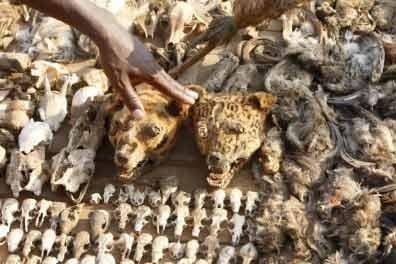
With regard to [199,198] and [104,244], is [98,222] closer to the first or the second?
[104,244]

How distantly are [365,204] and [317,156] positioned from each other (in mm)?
265

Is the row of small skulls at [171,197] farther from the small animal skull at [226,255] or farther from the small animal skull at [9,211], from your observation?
the small animal skull at [9,211]

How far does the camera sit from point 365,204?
2605 mm

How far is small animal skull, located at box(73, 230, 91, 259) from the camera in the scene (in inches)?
107

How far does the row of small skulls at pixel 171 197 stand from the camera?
2.78 meters

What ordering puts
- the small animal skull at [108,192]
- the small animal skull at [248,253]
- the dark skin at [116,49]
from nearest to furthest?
the dark skin at [116,49] < the small animal skull at [248,253] < the small animal skull at [108,192]

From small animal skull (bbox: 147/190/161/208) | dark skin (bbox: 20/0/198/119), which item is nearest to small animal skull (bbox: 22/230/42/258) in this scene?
small animal skull (bbox: 147/190/161/208)

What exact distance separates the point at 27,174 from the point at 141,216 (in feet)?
1.42

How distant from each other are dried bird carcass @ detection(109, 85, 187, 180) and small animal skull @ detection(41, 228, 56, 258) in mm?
305

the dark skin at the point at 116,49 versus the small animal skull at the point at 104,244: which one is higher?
the dark skin at the point at 116,49

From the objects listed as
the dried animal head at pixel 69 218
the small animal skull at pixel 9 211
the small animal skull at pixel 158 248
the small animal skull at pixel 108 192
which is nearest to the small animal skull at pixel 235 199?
the small animal skull at pixel 158 248

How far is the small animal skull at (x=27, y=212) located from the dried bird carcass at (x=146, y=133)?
0.32m

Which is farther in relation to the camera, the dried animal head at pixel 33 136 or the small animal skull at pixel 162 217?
the dried animal head at pixel 33 136

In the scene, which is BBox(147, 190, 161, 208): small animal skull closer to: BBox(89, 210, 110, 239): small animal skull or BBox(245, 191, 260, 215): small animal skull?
BBox(89, 210, 110, 239): small animal skull
